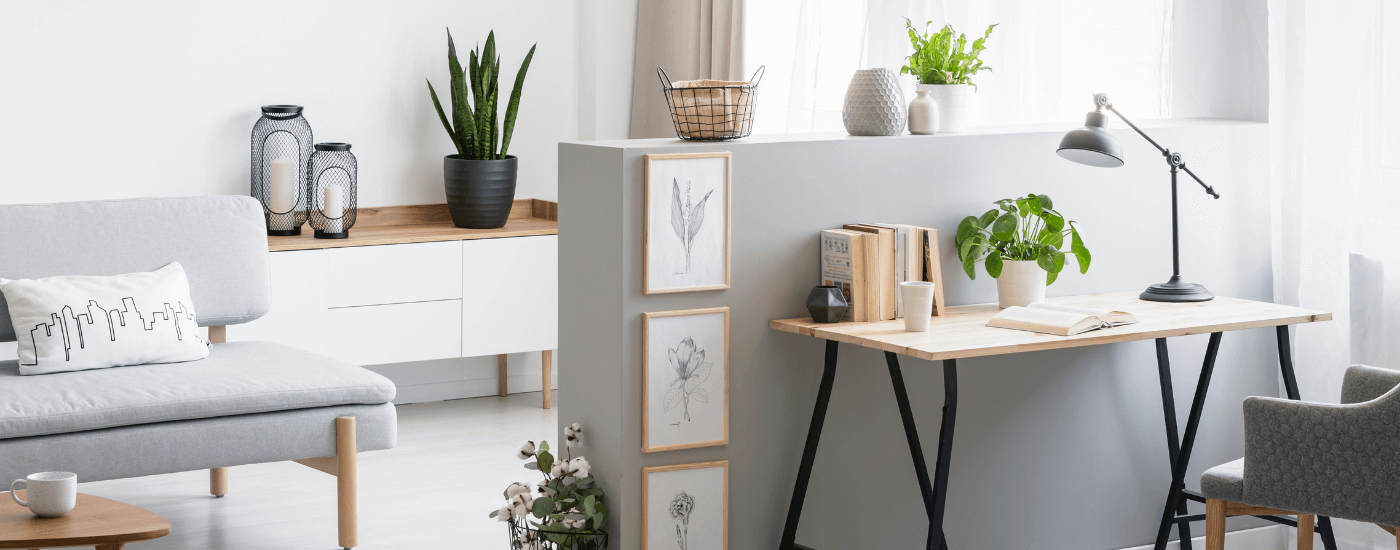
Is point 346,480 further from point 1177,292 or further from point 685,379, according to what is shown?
point 1177,292

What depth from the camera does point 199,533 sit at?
152 inches

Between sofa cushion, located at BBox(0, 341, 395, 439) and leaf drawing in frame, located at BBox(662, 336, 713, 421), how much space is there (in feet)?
3.32

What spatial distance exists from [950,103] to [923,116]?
0.11 meters

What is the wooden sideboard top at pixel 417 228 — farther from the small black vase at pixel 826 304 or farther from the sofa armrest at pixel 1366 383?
the sofa armrest at pixel 1366 383

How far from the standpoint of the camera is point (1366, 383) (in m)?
2.86

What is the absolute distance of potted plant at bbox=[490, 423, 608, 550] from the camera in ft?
10.1

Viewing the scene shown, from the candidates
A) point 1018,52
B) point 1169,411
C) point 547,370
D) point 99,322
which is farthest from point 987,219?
point 547,370

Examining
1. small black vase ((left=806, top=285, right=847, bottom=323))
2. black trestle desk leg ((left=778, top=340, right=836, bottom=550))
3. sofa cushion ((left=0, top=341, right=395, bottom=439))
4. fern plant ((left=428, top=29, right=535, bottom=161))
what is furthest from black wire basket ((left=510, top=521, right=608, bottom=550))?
fern plant ((left=428, top=29, right=535, bottom=161))

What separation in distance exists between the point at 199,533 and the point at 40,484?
3.46 feet

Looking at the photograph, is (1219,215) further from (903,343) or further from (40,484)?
(40,484)

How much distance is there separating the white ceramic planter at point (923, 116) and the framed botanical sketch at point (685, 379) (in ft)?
2.13

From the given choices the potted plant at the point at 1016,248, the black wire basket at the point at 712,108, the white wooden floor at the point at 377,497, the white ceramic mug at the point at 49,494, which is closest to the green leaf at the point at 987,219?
the potted plant at the point at 1016,248

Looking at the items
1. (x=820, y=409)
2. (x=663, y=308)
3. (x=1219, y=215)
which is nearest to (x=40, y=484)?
(x=663, y=308)

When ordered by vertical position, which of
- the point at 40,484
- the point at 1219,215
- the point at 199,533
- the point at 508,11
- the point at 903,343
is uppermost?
the point at 508,11
